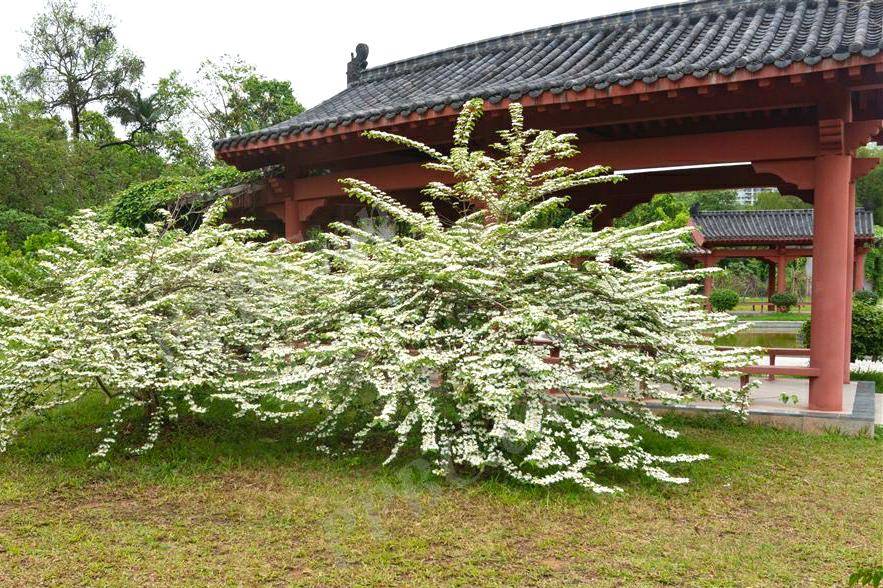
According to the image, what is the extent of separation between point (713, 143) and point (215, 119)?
2620 cm

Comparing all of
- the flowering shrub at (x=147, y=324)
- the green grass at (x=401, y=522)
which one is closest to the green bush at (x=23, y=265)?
the flowering shrub at (x=147, y=324)

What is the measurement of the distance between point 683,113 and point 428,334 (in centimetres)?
323

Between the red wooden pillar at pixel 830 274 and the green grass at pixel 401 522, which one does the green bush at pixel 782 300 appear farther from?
the green grass at pixel 401 522

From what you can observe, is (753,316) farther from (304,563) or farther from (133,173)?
(304,563)

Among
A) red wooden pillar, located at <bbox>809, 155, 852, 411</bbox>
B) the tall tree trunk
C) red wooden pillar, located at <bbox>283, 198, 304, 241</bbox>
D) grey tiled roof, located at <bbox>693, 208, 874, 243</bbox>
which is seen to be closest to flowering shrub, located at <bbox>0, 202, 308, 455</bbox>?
red wooden pillar, located at <bbox>283, 198, 304, 241</bbox>

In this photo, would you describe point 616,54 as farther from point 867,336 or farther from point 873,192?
point 873,192

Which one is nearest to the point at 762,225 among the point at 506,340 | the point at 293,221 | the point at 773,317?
the point at 773,317

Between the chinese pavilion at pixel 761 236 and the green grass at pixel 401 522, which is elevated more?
the chinese pavilion at pixel 761 236

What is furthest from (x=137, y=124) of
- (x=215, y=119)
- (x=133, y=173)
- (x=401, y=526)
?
(x=401, y=526)

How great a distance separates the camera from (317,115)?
919 cm

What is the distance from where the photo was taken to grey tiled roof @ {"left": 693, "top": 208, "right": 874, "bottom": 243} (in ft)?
83.6

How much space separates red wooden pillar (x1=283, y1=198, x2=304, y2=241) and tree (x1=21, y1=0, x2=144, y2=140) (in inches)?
972

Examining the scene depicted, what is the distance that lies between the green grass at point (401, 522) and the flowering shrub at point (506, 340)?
301 mm

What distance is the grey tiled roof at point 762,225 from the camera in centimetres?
2547
